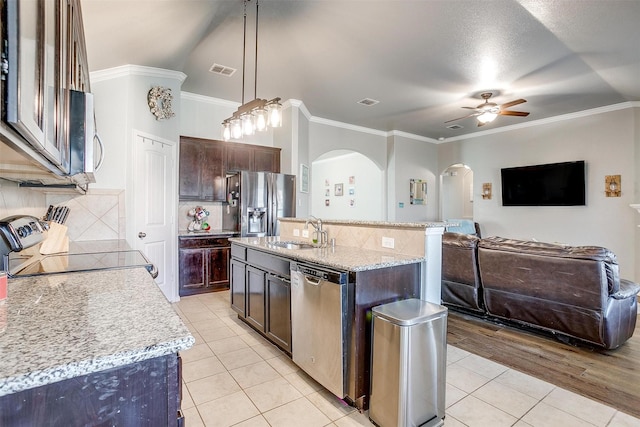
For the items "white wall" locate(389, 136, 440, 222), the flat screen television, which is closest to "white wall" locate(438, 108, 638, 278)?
the flat screen television

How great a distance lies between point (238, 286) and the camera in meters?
3.40

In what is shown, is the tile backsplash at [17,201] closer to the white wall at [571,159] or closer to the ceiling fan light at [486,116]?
the ceiling fan light at [486,116]

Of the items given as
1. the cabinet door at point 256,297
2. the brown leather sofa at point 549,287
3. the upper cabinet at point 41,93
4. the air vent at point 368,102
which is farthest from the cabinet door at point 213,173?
the upper cabinet at point 41,93

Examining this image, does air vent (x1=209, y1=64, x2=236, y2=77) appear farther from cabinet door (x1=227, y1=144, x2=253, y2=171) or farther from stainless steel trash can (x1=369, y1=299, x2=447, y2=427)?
stainless steel trash can (x1=369, y1=299, x2=447, y2=427)

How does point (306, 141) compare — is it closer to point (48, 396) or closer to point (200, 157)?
point (200, 157)

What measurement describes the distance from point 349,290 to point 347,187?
7215mm

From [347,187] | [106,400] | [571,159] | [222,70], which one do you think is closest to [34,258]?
[106,400]

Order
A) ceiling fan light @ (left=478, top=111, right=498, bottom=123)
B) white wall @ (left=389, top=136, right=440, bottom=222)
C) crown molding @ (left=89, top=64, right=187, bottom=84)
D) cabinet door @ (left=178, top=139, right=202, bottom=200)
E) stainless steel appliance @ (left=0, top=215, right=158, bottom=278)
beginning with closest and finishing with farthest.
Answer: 1. stainless steel appliance @ (left=0, top=215, right=158, bottom=278)
2. crown molding @ (left=89, top=64, right=187, bottom=84)
3. ceiling fan light @ (left=478, top=111, right=498, bottom=123)
4. cabinet door @ (left=178, top=139, right=202, bottom=200)
5. white wall @ (left=389, top=136, right=440, bottom=222)

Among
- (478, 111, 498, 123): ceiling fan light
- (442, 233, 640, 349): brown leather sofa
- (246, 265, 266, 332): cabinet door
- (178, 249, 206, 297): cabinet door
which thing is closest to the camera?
(442, 233, 640, 349): brown leather sofa

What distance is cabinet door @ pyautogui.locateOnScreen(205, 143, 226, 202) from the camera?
4.88 metres

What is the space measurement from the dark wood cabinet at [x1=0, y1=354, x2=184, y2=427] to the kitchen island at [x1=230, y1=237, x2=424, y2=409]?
129 cm

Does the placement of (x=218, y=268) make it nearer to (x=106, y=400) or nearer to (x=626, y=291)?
(x=106, y=400)

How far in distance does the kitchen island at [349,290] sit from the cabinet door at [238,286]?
11 cm

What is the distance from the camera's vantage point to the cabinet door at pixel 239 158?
5.11m
